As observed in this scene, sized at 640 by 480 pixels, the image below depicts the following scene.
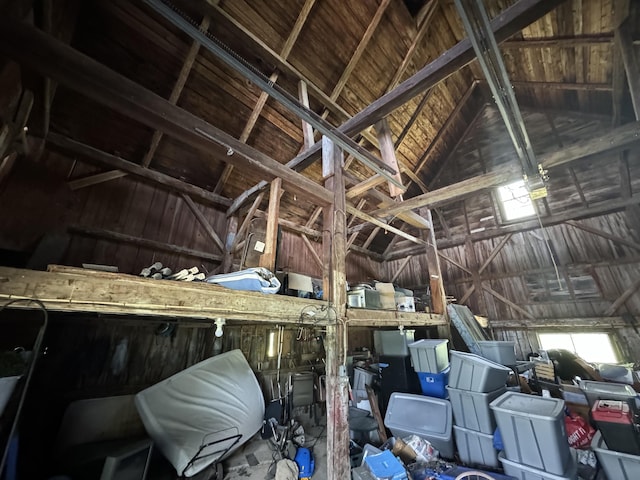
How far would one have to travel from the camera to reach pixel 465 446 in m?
3.12

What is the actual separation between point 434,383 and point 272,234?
3798 millimetres

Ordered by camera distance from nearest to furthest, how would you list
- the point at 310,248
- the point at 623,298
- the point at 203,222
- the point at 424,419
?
1. the point at 424,419
2. the point at 203,222
3. the point at 623,298
4. the point at 310,248

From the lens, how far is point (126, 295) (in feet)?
5.37

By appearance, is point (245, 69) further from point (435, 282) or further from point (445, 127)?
point (445, 127)

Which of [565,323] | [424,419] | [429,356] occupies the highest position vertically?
[565,323]

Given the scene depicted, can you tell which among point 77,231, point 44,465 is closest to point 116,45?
point 77,231

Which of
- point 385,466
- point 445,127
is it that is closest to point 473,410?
point 385,466

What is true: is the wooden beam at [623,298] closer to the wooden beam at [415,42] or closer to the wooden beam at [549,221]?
the wooden beam at [549,221]

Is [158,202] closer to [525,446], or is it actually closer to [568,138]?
[525,446]

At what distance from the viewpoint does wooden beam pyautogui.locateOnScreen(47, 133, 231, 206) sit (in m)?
3.66

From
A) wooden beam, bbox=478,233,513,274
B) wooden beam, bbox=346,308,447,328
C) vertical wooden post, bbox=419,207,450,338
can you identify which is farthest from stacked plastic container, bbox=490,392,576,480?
wooden beam, bbox=478,233,513,274

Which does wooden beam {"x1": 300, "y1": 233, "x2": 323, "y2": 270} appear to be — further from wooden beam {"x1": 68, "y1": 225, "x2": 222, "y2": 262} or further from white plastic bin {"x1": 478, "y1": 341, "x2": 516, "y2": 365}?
white plastic bin {"x1": 478, "y1": 341, "x2": 516, "y2": 365}

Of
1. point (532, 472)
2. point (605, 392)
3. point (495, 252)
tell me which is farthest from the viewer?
point (495, 252)

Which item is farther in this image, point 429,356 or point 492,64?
point 429,356
